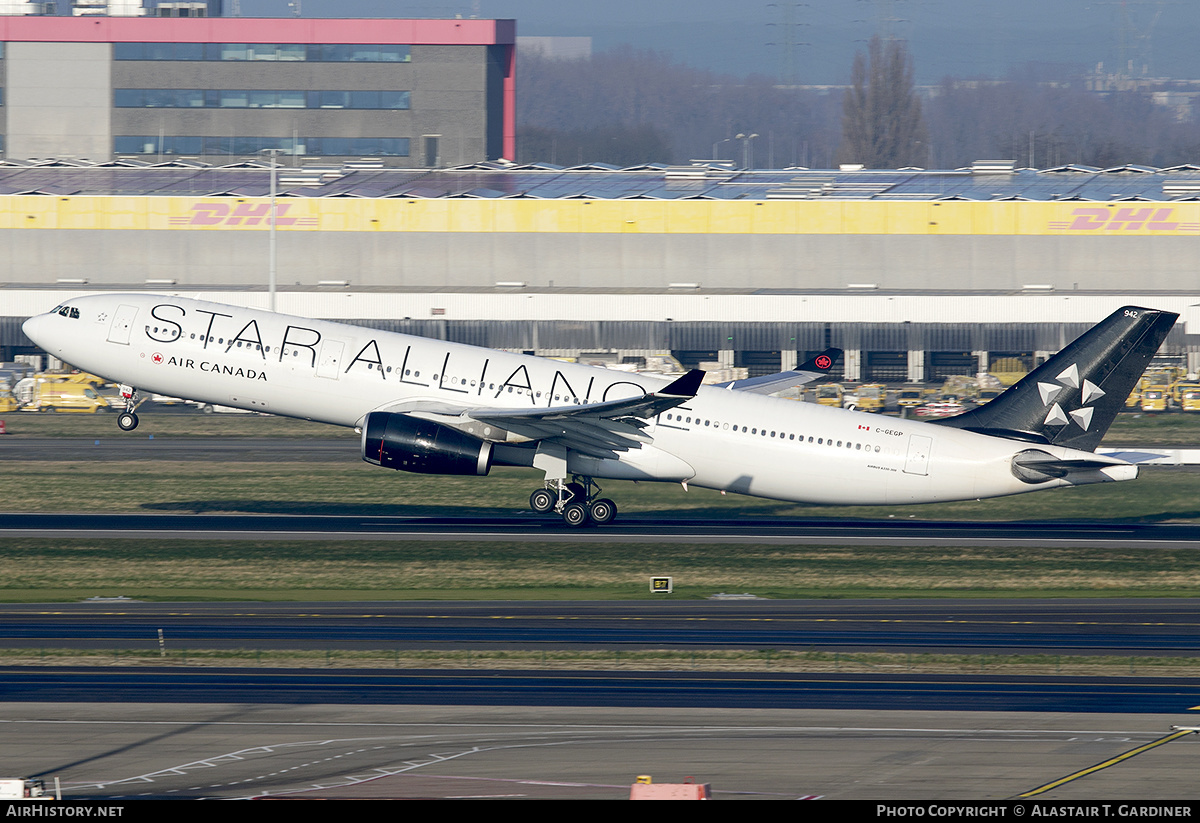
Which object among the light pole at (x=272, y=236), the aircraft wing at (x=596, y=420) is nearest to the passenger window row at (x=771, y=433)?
the aircraft wing at (x=596, y=420)

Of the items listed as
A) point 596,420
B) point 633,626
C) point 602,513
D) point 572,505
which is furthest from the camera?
point 602,513

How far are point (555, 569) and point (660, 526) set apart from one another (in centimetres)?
939

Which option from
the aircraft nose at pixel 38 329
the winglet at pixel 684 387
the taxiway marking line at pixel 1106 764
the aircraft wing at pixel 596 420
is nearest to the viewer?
the taxiway marking line at pixel 1106 764

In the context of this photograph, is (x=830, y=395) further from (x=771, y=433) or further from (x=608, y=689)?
(x=608, y=689)

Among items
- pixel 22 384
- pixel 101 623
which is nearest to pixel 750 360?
pixel 22 384

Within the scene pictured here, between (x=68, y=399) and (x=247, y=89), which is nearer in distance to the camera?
(x=68, y=399)

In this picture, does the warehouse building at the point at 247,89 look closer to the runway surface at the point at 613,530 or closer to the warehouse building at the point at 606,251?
the warehouse building at the point at 606,251

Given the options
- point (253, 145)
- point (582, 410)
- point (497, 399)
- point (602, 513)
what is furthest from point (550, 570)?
point (253, 145)

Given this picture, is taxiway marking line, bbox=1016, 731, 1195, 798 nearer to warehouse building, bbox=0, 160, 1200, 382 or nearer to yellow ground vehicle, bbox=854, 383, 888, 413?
yellow ground vehicle, bbox=854, 383, 888, 413

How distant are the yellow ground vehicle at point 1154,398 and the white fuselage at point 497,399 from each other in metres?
49.2

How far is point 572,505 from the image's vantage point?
48625 millimetres

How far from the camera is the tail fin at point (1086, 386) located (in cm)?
4484

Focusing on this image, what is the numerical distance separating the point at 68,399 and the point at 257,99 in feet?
262

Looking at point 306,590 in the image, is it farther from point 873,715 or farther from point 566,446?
point 873,715
